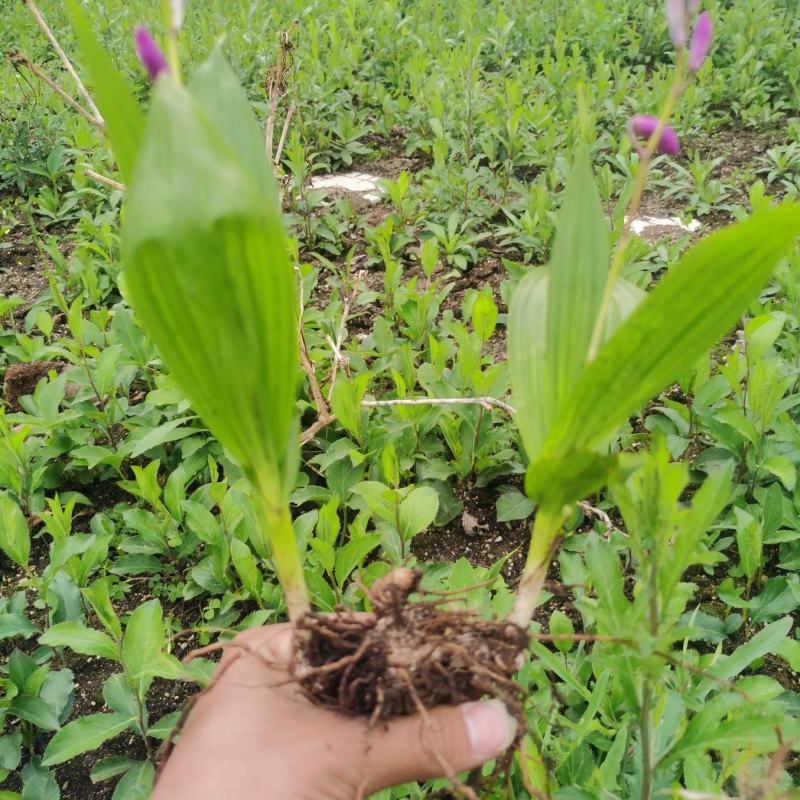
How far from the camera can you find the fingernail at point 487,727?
3.61ft

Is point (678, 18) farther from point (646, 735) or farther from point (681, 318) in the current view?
point (646, 735)

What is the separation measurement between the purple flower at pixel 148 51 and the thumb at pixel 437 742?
0.95 m

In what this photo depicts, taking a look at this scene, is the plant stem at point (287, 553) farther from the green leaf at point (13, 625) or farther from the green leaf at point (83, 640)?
the green leaf at point (13, 625)

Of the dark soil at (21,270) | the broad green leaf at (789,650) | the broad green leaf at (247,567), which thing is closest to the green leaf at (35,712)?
the broad green leaf at (247,567)

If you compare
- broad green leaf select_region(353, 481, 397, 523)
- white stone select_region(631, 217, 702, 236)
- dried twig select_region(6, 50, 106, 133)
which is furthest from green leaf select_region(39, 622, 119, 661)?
white stone select_region(631, 217, 702, 236)

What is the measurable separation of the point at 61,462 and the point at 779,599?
7.22ft

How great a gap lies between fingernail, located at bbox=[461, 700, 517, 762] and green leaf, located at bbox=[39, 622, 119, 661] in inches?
36.4

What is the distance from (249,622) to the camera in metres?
1.82

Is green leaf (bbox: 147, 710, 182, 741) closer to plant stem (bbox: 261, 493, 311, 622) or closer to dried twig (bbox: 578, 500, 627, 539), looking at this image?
plant stem (bbox: 261, 493, 311, 622)

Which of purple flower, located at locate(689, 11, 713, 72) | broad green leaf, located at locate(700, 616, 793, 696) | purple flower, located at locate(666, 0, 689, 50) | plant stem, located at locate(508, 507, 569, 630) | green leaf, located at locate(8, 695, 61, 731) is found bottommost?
green leaf, located at locate(8, 695, 61, 731)

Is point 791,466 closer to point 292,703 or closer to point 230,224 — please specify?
point 292,703

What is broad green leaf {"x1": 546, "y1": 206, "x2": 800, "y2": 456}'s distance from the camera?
82cm

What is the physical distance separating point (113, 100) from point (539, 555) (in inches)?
33.1

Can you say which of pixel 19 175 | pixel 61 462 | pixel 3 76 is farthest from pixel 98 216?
pixel 3 76
